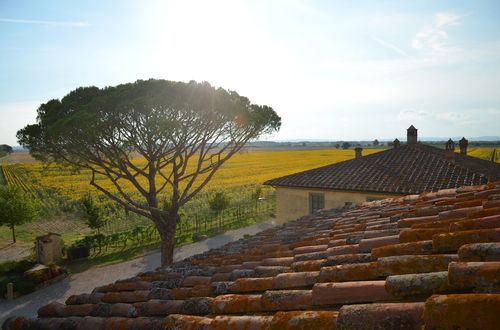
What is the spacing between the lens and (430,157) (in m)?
16.4

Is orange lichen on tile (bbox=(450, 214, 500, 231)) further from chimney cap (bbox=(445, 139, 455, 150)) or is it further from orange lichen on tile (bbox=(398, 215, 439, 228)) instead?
chimney cap (bbox=(445, 139, 455, 150))

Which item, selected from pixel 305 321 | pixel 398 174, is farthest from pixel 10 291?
pixel 398 174

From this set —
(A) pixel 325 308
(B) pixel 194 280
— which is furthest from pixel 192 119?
(A) pixel 325 308

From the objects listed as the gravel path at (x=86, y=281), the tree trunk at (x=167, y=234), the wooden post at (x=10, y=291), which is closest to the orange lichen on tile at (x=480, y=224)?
the tree trunk at (x=167, y=234)

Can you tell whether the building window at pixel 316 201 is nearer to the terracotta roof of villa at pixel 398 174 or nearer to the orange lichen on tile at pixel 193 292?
the terracotta roof of villa at pixel 398 174

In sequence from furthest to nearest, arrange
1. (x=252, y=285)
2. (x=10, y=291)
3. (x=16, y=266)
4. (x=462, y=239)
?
(x=16, y=266)
(x=10, y=291)
(x=252, y=285)
(x=462, y=239)

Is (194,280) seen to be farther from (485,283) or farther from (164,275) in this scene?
(485,283)

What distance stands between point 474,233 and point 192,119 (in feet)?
41.6

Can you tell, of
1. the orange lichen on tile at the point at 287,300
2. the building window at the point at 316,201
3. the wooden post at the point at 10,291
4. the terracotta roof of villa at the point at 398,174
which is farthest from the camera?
the building window at the point at 316,201

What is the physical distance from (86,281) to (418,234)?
1642 centimetres

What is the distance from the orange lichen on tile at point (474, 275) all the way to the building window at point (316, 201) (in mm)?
13591

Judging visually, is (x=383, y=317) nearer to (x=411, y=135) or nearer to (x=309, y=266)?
(x=309, y=266)

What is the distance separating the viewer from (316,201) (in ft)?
51.2

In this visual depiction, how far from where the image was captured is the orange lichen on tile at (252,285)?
11.1 feet
